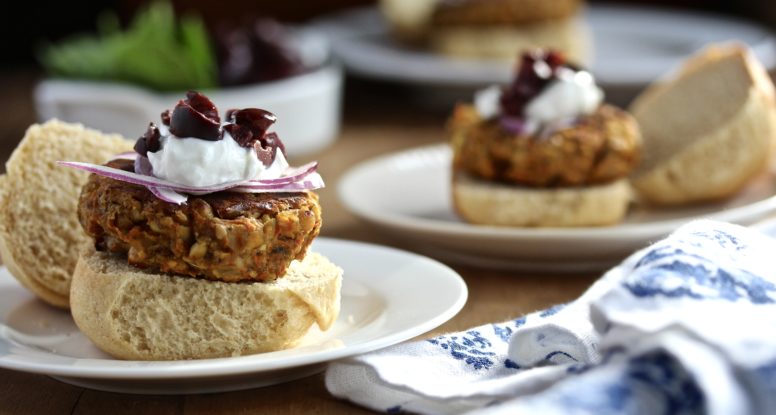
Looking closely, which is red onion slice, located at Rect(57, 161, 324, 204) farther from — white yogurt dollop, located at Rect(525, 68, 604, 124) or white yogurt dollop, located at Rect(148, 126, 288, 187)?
white yogurt dollop, located at Rect(525, 68, 604, 124)

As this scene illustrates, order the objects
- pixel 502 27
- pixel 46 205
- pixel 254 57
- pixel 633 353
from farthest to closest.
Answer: pixel 502 27 < pixel 254 57 < pixel 46 205 < pixel 633 353

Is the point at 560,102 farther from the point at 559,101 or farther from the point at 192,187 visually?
the point at 192,187

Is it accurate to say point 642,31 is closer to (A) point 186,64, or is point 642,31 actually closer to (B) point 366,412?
(A) point 186,64

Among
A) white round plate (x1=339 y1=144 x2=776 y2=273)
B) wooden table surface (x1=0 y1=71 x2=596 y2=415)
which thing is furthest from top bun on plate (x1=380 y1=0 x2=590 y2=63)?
white round plate (x1=339 y1=144 x2=776 y2=273)

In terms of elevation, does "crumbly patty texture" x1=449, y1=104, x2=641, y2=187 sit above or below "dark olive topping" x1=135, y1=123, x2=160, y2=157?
below

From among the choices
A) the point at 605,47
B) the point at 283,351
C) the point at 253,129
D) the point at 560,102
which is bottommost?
the point at 605,47

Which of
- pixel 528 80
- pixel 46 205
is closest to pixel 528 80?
pixel 528 80
